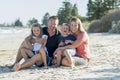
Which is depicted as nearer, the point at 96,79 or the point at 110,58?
the point at 96,79

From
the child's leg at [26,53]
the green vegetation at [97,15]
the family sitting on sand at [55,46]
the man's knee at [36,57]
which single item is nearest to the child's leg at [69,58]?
the family sitting on sand at [55,46]

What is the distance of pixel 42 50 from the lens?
35.4 feet

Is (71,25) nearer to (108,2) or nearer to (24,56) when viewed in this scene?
(24,56)

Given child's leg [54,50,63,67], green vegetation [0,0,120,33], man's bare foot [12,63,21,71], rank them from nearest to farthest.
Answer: man's bare foot [12,63,21,71]
child's leg [54,50,63,67]
green vegetation [0,0,120,33]

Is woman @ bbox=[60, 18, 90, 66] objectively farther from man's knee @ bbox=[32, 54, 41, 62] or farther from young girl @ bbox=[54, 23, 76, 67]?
man's knee @ bbox=[32, 54, 41, 62]

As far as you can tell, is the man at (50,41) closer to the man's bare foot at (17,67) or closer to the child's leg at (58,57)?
the man's bare foot at (17,67)

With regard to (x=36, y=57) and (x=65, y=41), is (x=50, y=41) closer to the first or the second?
(x=65, y=41)

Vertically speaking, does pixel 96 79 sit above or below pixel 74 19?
below

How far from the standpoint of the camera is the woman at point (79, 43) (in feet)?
36.1

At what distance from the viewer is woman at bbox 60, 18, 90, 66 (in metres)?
11.0

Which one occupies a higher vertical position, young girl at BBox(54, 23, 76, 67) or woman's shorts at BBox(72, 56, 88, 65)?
young girl at BBox(54, 23, 76, 67)

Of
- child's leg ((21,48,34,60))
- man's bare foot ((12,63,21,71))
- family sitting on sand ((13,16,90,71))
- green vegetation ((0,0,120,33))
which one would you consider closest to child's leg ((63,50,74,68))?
family sitting on sand ((13,16,90,71))

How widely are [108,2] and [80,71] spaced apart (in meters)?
56.7

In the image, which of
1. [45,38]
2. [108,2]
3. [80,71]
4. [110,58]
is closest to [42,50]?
[45,38]
